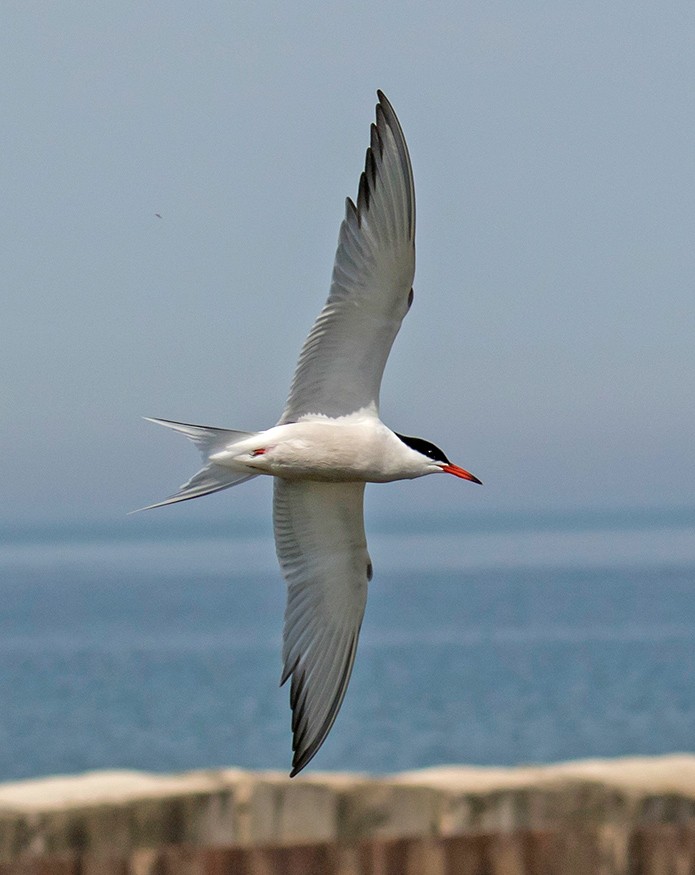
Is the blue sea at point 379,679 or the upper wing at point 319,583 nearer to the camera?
the upper wing at point 319,583

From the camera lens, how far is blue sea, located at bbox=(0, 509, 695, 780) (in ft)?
76.5

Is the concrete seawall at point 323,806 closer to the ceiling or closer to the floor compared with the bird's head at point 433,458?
closer to the floor

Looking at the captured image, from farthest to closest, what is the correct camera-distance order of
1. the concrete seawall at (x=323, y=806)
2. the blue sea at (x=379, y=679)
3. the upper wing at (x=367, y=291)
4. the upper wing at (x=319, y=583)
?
the blue sea at (x=379, y=679) < the concrete seawall at (x=323, y=806) < the upper wing at (x=319, y=583) < the upper wing at (x=367, y=291)

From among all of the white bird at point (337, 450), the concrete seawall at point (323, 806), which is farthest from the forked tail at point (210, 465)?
the concrete seawall at point (323, 806)

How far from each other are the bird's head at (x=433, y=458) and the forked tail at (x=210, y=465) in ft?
1.91

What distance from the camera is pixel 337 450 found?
19.0ft

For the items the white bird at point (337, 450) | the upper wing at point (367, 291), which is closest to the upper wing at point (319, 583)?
the white bird at point (337, 450)

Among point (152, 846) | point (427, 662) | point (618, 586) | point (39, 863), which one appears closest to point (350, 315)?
point (39, 863)

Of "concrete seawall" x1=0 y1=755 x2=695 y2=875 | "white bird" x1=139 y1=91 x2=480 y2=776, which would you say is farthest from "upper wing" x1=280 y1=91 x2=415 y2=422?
"concrete seawall" x1=0 y1=755 x2=695 y2=875

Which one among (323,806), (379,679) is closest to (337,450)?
(323,806)

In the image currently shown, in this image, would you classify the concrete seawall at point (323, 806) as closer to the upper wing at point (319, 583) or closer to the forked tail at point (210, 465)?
the upper wing at point (319, 583)

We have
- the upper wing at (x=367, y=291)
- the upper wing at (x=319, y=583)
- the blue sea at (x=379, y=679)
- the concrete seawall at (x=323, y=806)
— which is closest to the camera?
the upper wing at (x=367, y=291)

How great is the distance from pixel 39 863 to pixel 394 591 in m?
76.5

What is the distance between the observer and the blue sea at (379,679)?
76.5 ft
